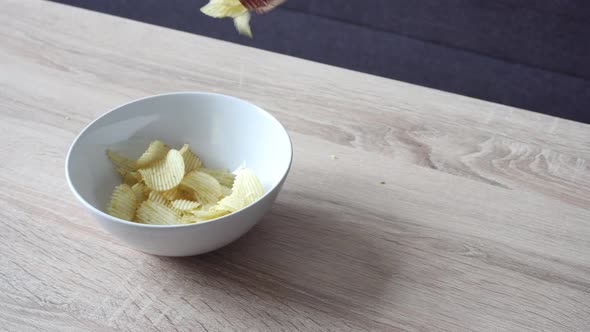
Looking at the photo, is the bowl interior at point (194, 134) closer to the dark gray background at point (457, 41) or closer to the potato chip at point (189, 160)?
the potato chip at point (189, 160)

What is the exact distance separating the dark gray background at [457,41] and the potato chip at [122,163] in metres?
1.24

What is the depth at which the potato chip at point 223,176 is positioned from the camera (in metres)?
0.80

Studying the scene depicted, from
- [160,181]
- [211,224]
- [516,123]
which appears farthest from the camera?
[516,123]

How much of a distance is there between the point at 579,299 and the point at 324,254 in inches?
10.8

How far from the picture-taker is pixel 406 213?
80 cm

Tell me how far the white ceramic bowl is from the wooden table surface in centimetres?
5

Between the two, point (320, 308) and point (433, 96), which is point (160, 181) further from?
point (433, 96)

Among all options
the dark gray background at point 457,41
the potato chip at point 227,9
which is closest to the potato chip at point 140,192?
the potato chip at point 227,9

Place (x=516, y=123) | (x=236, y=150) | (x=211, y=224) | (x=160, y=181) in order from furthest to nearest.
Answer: (x=516, y=123)
(x=236, y=150)
(x=160, y=181)
(x=211, y=224)

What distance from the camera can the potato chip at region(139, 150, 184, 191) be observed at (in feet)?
2.45

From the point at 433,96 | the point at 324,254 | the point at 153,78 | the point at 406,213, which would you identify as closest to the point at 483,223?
the point at 406,213

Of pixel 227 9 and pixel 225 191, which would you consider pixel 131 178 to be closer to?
pixel 225 191

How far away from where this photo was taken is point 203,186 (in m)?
0.76

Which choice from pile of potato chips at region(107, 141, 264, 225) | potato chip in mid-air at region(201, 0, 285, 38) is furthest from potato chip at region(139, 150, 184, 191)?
potato chip in mid-air at region(201, 0, 285, 38)
